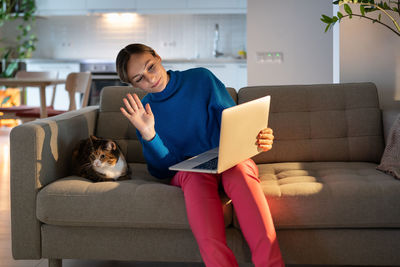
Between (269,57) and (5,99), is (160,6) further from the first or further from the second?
(269,57)

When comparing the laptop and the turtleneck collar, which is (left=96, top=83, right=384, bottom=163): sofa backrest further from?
the laptop

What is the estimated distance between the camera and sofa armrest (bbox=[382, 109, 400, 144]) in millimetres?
2584

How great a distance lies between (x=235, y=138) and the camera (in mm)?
1764

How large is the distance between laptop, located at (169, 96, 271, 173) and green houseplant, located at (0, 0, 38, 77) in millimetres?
5970

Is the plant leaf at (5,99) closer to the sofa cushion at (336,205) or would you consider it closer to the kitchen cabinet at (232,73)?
the kitchen cabinet at (232,73)

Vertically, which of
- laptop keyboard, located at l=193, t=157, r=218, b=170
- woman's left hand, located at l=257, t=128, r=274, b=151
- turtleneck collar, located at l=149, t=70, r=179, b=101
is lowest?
laptop keyboard, located at l=193, t=157, r=218, b=170

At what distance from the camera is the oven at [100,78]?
732 centimetres

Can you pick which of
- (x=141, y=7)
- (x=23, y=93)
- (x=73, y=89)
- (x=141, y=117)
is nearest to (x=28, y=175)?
(x=141, y=117)

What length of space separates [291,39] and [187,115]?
263 centimetres

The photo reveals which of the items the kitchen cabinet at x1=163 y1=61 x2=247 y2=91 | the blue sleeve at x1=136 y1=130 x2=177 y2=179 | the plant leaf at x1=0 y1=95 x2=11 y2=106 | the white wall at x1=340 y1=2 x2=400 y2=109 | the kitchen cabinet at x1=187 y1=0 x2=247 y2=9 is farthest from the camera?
the kitchen cabinet at x1=187 y1=0 x2=247 y2=9

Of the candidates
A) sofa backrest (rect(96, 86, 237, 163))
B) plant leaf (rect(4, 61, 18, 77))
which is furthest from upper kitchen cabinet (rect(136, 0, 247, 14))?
sofa backrest (rect(96, 86, 237, 163))

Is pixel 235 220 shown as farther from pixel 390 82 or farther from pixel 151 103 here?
pixel 390 82

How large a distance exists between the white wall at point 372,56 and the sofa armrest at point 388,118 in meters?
0.47

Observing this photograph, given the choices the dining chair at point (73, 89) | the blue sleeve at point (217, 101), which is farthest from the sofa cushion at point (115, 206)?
the dining chair at point (73, 89)
